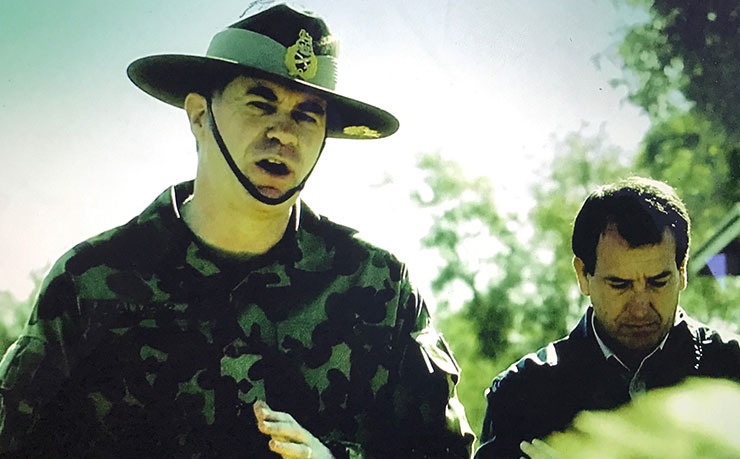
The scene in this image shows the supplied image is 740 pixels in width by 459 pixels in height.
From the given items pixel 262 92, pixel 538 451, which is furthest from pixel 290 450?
pixel 262 92

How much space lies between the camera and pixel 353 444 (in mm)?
1738

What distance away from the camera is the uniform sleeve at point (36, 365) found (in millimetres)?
1650

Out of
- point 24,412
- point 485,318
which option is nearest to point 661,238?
point 24,412

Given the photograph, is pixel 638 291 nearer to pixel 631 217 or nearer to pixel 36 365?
pixel 631 217

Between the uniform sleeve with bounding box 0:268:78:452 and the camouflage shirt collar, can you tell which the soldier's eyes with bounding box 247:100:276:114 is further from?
the uniform sleeve with bounding box 0:268:78:452

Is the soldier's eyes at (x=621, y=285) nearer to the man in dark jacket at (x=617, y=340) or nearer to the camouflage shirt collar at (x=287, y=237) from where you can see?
the man in dark jacket at (x=617, y=340)

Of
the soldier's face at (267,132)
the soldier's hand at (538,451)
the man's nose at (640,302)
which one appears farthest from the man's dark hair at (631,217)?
the soldier's face at (267,132)

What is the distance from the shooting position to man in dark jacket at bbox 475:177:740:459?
1.82 meters

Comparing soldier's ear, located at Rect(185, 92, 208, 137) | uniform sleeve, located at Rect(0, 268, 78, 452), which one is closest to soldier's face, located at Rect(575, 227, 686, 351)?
soldier's ear, located at Rect(185, 92, 208, 137)

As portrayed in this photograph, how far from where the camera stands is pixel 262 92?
1754mm

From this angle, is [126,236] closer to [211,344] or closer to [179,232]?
[179,232]

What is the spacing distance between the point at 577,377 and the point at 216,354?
0.87m

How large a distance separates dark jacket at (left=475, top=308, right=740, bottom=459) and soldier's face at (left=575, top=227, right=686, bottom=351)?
5cm

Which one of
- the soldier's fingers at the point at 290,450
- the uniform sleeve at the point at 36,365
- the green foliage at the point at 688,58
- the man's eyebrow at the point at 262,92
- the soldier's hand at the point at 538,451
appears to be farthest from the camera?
the green foliage at the point at 688,58
